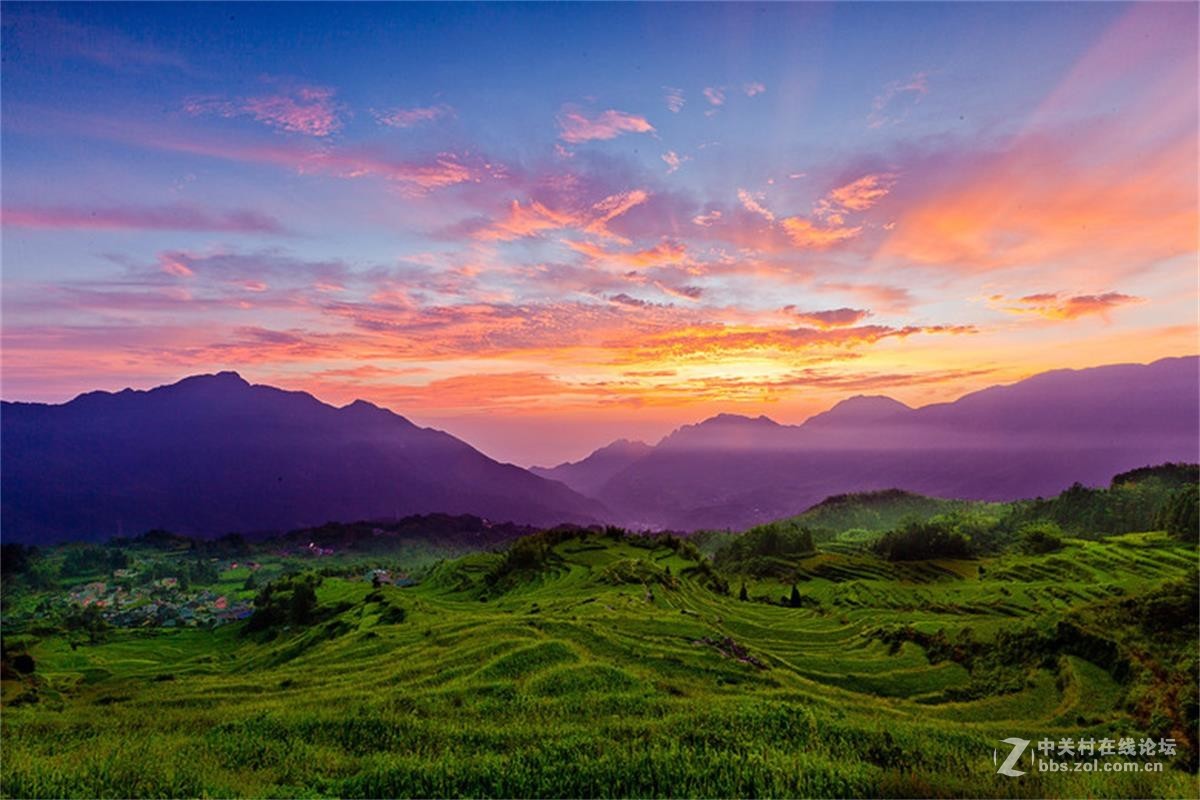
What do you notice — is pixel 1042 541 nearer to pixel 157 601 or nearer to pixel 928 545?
pixel 928 545

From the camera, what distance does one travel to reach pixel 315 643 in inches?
1714

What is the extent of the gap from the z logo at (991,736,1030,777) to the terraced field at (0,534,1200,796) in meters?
0.31

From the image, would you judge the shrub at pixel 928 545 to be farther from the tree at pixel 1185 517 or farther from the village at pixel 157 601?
the village at pixel 157 601

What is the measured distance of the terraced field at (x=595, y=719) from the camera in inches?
420

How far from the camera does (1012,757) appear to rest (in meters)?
12.4

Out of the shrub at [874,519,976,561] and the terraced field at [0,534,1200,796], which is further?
the shrub at [874,519,976,561]

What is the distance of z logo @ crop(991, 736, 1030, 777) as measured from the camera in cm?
1163

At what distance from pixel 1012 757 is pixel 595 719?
31.7 ft

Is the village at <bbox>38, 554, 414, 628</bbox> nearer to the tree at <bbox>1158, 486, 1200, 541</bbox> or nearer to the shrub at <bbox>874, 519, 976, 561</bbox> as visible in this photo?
the shrub at <bbox>874, 519, 976, 561</bbox>

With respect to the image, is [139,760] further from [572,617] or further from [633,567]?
[633,567]

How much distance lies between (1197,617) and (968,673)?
9.22 metres
